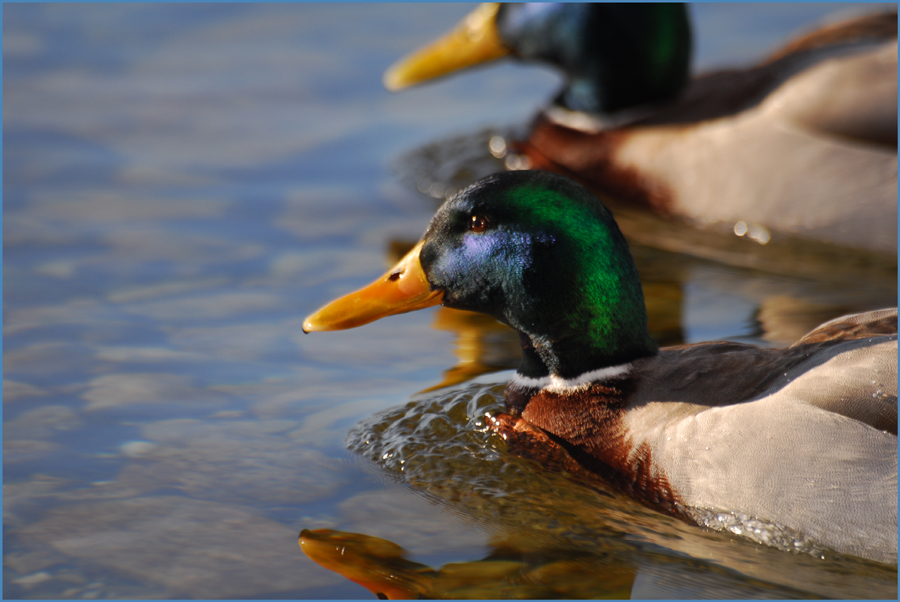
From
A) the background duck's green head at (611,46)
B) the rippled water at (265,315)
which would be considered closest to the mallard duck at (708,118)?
the background duck's green head at (611,46)

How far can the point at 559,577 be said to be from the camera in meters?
4.19

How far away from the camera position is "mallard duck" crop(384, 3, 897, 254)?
702 centimetres

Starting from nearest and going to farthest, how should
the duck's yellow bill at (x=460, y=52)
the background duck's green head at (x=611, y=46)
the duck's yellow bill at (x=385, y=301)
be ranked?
the duck's yellow bill at (x=385, y=301) → the background duck's green head at (x=611, y=46) → the duck's yellow bill at (x=460, y=52)

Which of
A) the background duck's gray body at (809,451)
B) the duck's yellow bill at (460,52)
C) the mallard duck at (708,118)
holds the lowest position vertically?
the background duck's gray body at (809,451)

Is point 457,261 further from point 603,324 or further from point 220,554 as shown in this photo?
point 220,554

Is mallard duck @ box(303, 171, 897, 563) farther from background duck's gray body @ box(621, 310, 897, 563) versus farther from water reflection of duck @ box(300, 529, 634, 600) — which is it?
water reflection of duck @ box(300, 529, 634, 600)

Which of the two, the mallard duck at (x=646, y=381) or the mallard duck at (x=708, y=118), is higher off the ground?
the mallard duck at (x=708, y=118)

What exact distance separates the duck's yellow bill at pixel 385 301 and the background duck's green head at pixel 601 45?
3.50m

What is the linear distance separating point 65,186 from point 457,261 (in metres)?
4.22

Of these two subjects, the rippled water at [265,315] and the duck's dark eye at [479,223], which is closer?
the rippled water at [265,315]

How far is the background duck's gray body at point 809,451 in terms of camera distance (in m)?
4.03

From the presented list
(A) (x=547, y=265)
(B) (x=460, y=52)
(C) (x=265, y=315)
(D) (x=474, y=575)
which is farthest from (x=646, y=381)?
(B) (x=460, y=52)

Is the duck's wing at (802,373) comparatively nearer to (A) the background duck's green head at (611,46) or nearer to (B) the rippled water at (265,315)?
(B) the rippled water at (265,315)

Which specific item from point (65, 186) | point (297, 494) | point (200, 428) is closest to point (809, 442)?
point (297, 494)
